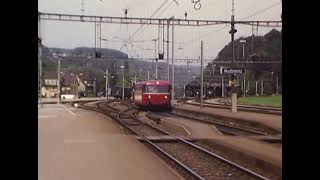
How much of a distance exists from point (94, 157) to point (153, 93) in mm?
20094

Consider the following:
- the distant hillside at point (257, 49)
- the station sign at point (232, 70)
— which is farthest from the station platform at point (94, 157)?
the distant hillside at point (257, 49)

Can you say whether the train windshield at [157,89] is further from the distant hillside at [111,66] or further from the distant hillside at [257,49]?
the distant hillside at [257,49]

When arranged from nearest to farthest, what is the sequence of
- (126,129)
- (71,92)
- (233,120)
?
(126,129), (233,120), (71,92)

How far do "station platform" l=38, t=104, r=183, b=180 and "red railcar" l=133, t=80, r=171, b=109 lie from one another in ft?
43.3

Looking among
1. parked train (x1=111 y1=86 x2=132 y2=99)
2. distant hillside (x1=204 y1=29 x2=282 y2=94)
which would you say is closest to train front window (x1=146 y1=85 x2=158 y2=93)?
parked train (x1=111 y1=86 x2=132 y2=99)

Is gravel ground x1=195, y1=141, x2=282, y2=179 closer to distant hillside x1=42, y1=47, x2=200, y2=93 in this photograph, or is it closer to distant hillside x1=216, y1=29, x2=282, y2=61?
distant hillside x1=42, y1=47, x2=200, y2=93

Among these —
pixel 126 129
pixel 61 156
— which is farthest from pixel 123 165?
pixel 126 129

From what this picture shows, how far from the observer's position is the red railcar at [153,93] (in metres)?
32.6

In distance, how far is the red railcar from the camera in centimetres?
3256
